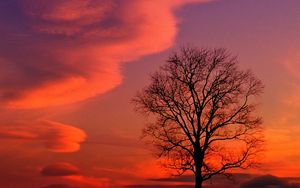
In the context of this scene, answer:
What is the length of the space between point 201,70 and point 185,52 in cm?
193

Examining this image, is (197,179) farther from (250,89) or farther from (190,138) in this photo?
(250,89)

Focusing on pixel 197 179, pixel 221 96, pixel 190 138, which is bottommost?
pixel 197 179

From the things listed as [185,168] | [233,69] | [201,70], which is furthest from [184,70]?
[185,168]

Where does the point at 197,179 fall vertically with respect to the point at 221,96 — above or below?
below

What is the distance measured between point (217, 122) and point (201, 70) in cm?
424

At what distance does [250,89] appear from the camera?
41.6 metres

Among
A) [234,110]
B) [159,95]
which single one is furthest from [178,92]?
[234,110]

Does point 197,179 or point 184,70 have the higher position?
point 184,70

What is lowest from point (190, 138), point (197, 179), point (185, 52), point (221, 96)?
point (197, 179)

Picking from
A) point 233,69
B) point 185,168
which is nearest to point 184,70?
point 233,69

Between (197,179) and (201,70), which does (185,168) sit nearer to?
(197,179)

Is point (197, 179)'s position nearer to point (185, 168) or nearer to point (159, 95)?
point (185, 168)

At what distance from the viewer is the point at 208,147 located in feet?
134

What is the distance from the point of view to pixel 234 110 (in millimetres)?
41406
